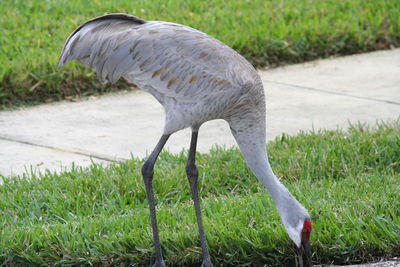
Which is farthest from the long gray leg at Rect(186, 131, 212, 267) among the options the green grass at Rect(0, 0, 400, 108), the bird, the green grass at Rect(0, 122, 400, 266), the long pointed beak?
the green grass at Rect(0, 0, 400, 108)

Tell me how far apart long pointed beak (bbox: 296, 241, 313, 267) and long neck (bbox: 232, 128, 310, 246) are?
42 millimetres

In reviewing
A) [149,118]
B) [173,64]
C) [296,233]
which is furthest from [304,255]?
[149,118]

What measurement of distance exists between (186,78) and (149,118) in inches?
95.1

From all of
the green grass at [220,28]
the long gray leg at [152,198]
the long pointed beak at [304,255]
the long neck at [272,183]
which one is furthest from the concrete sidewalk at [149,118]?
the long pointed beak at [304,255]

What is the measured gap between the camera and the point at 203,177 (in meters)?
5.92

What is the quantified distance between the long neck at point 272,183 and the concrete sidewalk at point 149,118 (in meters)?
1.75

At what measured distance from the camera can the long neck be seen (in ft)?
14.9

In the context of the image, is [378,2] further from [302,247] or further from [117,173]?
[302,247]

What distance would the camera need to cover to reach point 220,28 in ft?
29.3

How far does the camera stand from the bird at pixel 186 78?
4859 millimetres

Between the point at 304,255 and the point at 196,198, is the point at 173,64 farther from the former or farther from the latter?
the point at 304,255

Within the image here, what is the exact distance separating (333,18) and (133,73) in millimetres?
4966

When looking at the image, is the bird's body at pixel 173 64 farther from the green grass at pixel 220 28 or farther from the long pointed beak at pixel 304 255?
the green grass at pixel 220 28

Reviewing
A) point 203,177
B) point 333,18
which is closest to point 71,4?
point 333,18
